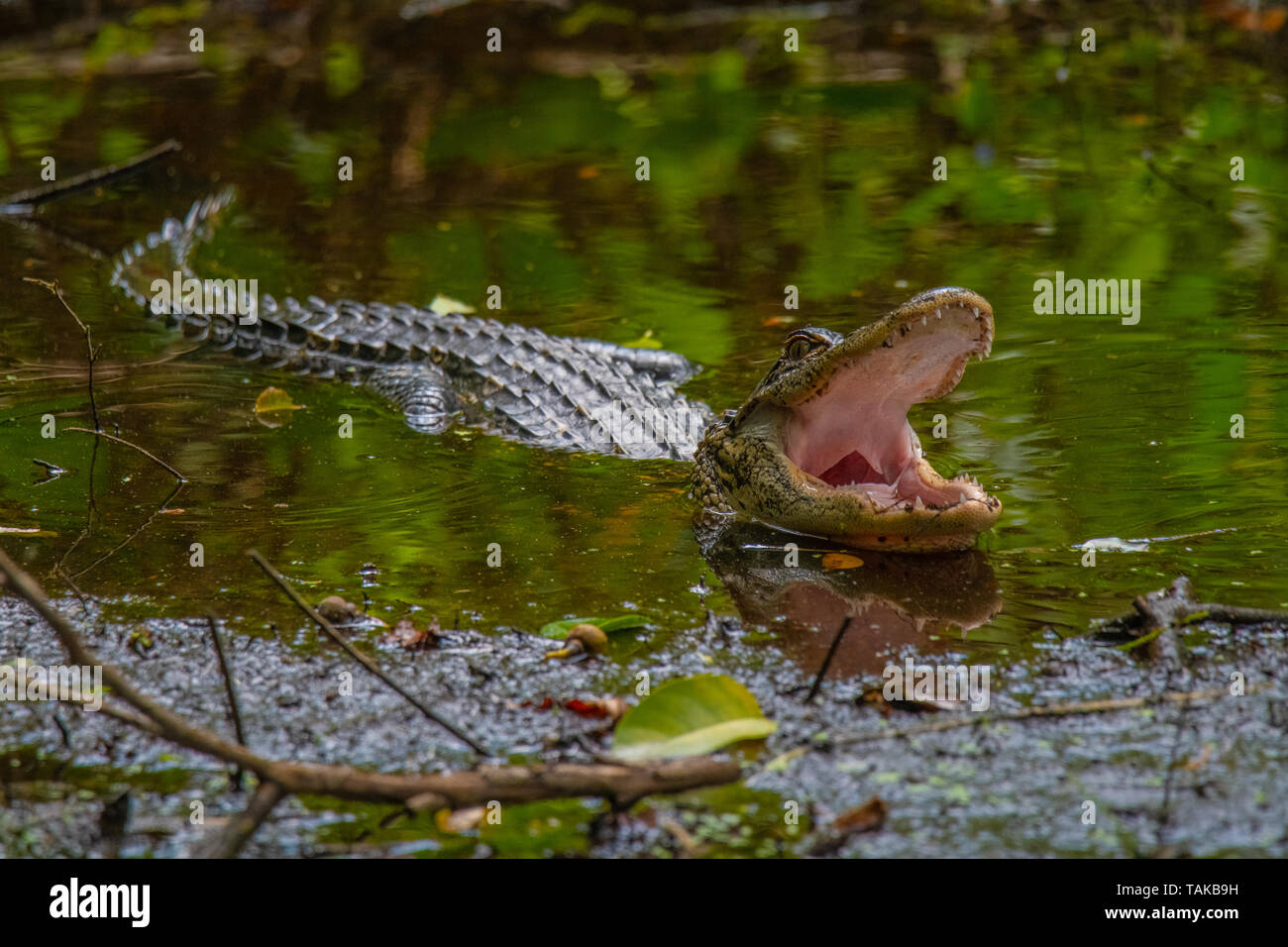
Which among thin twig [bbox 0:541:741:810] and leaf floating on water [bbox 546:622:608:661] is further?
leaf floating on water [bbox 546:622:608:661]

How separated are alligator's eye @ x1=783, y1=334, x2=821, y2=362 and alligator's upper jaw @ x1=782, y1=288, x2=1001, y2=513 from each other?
0.14 meters

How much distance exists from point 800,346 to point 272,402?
8.86ft

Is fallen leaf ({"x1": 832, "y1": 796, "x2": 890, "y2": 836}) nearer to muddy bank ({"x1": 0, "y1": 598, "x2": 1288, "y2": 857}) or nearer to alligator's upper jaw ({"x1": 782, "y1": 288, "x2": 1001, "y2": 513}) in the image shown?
muddy bank ({"x1": 0, "y1": 598, "x2": 1288, "y2": 857})

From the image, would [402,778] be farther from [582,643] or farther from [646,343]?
[646,343]

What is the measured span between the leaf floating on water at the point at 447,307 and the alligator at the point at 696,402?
0.05 ft

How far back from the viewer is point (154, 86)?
1364 cm

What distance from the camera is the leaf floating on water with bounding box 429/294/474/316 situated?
24.4 ft

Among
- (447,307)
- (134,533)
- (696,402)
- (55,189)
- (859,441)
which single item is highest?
(55,189)

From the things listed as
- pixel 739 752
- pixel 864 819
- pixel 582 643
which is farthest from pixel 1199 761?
pixel 582 643

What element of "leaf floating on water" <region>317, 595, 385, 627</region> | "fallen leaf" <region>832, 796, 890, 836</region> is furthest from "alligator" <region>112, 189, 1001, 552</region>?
"fallen leaf" <region>832, 796, 890, 836</region>

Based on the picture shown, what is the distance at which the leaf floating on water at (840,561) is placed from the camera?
13.6 feet

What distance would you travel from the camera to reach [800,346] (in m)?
4.32

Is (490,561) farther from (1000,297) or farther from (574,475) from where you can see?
(1000,297)
